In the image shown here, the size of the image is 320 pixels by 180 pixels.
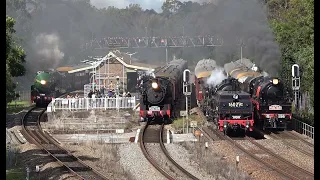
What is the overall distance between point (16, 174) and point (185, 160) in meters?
6.58

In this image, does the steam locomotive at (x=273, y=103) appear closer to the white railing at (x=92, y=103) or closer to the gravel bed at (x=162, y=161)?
the gravel bed at (x=162, y=161)

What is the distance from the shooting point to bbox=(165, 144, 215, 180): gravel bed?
685 inches

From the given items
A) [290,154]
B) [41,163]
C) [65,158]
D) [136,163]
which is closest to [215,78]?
[290,154]

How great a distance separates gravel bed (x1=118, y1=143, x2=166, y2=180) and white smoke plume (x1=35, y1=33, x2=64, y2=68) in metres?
35.4

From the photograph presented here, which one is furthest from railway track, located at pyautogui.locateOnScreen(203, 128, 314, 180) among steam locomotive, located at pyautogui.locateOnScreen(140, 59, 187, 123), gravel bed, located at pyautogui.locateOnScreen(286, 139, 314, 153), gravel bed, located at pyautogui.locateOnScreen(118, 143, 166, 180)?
steam locomotive, located at pyautogui.locateOnScreen(140, 59, 187, 123)

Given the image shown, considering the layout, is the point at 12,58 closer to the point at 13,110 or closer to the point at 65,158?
the point at 65,158

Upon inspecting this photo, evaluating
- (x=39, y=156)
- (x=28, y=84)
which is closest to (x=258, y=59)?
(x=39, y=156)

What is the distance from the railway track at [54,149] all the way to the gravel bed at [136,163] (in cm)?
139

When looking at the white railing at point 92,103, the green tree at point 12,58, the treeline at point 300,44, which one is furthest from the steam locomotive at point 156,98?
the treeline at point 300,44

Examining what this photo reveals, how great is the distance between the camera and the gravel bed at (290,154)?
19206mm

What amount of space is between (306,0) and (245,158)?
37.6 feet

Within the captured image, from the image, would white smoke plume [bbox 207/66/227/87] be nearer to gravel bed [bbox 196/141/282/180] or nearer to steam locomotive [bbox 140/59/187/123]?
steam locomotive [bbox 140/59/187/123]

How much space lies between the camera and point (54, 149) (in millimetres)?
22594

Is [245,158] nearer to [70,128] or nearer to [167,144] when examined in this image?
[167,144]
